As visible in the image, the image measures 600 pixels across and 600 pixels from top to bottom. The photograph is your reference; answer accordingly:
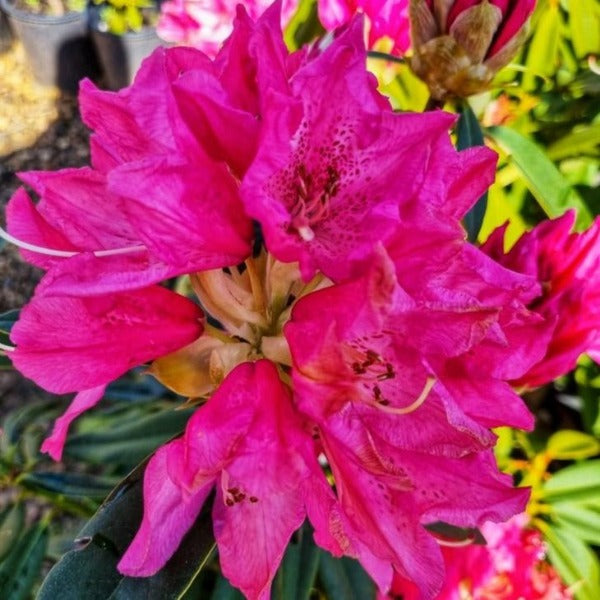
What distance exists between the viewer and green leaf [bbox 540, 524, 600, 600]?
0.98 m

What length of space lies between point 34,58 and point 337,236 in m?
1.97

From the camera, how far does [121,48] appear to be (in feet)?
6.62

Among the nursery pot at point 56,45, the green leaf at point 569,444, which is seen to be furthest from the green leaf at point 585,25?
the nursery pot at point 56,45

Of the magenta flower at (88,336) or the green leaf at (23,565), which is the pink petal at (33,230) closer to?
the magenta flower at (88,336)

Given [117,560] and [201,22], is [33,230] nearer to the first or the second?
[117,560]

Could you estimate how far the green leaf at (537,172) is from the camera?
2.54 ft

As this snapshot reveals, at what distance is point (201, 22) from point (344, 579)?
0.73 meters

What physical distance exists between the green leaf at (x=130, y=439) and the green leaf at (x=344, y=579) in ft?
0.77

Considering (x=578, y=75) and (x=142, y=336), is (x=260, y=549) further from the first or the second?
(x=578, y=75)

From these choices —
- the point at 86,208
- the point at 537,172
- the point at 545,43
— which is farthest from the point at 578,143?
the point at 86,208

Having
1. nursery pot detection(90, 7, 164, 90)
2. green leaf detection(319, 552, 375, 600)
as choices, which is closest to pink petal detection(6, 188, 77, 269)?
green leaf detection(319, 552, 375, 600)

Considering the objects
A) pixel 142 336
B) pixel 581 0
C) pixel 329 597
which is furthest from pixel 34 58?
pixel 142 336

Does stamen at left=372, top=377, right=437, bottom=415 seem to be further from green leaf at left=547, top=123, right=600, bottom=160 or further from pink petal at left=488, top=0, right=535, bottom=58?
green leaf at left=547, top=123, right=600, bottom=160

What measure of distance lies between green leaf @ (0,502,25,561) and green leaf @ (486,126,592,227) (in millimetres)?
637
